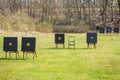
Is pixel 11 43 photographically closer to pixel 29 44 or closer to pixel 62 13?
pixel 29 44

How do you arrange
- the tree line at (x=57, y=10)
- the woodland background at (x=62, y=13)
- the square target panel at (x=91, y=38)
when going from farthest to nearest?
the tree line at (x=57, y=10) < the woodland background at (x=62, y=13) < the square target panel at (x=91, y=38)

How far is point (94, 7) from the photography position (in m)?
90.8

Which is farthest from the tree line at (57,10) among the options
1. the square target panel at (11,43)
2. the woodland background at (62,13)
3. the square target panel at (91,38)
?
the square target panel at (11,43)

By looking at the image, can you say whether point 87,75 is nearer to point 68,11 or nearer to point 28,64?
point 28,64

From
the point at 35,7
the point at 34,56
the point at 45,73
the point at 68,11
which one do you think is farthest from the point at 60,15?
the point at 45,73

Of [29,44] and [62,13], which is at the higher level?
[62,13]

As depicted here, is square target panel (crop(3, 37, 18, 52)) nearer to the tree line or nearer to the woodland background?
the woodland background

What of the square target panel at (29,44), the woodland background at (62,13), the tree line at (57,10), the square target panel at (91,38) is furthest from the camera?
the tree line at (57,10)

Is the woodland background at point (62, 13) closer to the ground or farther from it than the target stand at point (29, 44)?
farther from it

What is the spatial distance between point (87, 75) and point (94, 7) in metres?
75.0

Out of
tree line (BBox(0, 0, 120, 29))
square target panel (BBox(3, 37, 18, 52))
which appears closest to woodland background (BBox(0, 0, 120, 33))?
tree line (BBox(0, 0, 120, 29))

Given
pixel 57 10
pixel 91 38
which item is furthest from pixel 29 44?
pixel 57 10

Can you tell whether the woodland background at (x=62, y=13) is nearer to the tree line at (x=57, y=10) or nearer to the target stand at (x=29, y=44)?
the tree line at (x=57, y=10)

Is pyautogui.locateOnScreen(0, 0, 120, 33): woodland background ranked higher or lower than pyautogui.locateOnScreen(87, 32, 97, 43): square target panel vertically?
higher
